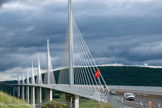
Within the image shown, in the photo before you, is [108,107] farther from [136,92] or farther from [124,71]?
[124,71]

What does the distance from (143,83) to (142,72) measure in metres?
14.8

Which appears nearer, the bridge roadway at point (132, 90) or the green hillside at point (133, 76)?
the bridge roadway at point (132, 90)

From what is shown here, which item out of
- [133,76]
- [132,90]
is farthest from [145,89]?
[133,76]

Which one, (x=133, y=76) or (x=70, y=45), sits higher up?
(x=70, y=45)

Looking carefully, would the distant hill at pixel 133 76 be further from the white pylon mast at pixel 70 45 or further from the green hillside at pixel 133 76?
the white pylon mast at pixel 70 45

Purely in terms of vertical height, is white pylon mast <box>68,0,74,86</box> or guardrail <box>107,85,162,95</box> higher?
Result: white pylon mast <box>68,0,74,86</box>

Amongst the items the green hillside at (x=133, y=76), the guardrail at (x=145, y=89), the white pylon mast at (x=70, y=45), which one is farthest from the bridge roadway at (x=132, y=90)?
the green hillside at (x=133, y=76)

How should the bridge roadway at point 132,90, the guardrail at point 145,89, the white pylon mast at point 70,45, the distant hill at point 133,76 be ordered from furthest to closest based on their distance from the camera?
1. the distant hill at point 133,76
2. the white pylon mast at point 70,45
3. the guardrail at point 145,89
4. the bridge roadway at point 132,90

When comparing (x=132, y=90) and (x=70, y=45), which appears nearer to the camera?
(x=70, y=45)

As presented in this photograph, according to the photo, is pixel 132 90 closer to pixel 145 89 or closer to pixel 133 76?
pixel 145 89

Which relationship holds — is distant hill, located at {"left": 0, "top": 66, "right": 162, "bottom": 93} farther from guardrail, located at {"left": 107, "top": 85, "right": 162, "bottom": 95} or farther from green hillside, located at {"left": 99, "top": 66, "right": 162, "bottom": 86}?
guardrail, located at {"left": 107, "top": 85, "right": 162, "bottom": 95}

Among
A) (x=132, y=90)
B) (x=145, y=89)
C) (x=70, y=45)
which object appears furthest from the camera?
(x=132, y=90)

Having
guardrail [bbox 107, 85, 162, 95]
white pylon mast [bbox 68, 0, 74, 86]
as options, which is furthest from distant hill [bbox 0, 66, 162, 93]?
white pylon mast [bbox 68, 0, 74, 86]

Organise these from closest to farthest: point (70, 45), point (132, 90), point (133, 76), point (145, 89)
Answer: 1. point (70, 45)
2. point (145, 89)
3. point (132, 90)
4. point (133, 76)
